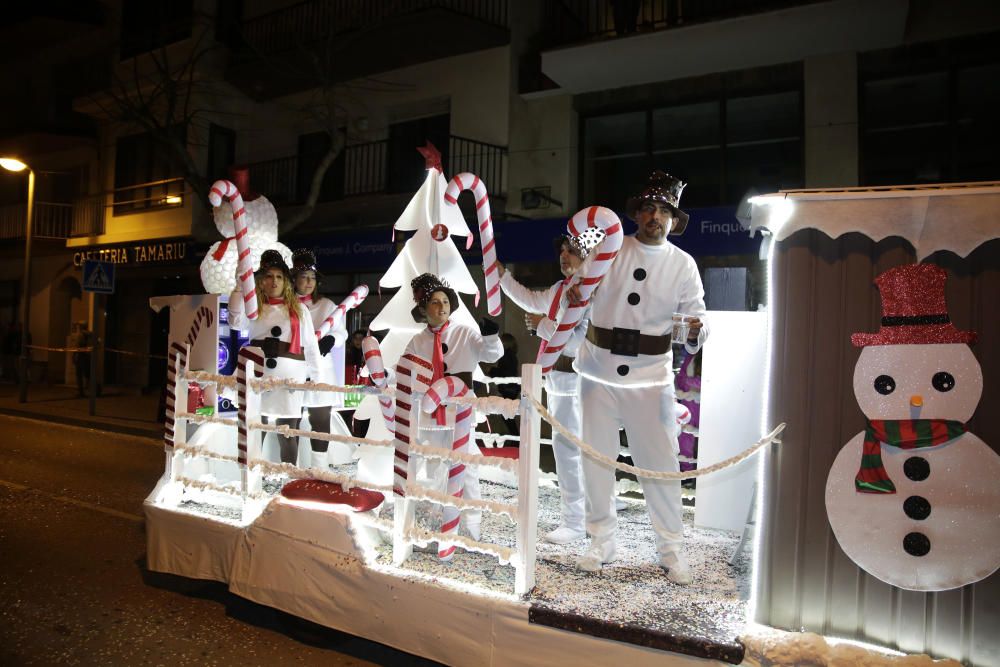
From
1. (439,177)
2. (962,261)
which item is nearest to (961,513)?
(962,261)

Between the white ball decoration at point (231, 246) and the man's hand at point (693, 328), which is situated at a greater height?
the white ball decoration at point (231, 246)

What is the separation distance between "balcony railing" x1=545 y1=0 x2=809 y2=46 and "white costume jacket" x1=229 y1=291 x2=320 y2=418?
8.84m

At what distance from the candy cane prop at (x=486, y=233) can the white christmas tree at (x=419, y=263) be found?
1.34 ft

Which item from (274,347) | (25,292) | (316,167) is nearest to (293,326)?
(274,347)

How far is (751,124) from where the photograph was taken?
12.1m

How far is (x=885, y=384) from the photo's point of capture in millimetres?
2955

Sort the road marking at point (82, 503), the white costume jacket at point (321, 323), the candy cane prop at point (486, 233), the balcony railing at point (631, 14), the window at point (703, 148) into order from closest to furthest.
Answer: the candy cane prop at point (486, 233), the white costume jacket at point (321, 323), the road marking at point (82, 503), the balcony railing at point (631, 14), the window at point (703, 148)

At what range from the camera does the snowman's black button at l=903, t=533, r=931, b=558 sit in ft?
9.50

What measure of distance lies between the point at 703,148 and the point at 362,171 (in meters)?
7.69

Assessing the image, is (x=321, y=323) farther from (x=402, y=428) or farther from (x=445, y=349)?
(x=402, y=428)

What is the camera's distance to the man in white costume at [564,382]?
4.49 metres

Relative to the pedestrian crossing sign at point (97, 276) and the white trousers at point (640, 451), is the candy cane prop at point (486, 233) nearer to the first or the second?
the white trousers at point (640, 451)

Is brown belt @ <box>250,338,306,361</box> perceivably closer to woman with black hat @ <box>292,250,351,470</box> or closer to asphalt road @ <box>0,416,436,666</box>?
woman with black hat @ <box>292,250,351,470</box>

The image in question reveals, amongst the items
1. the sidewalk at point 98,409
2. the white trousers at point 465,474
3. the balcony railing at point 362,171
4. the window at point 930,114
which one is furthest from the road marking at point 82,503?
the window at point 930,114
